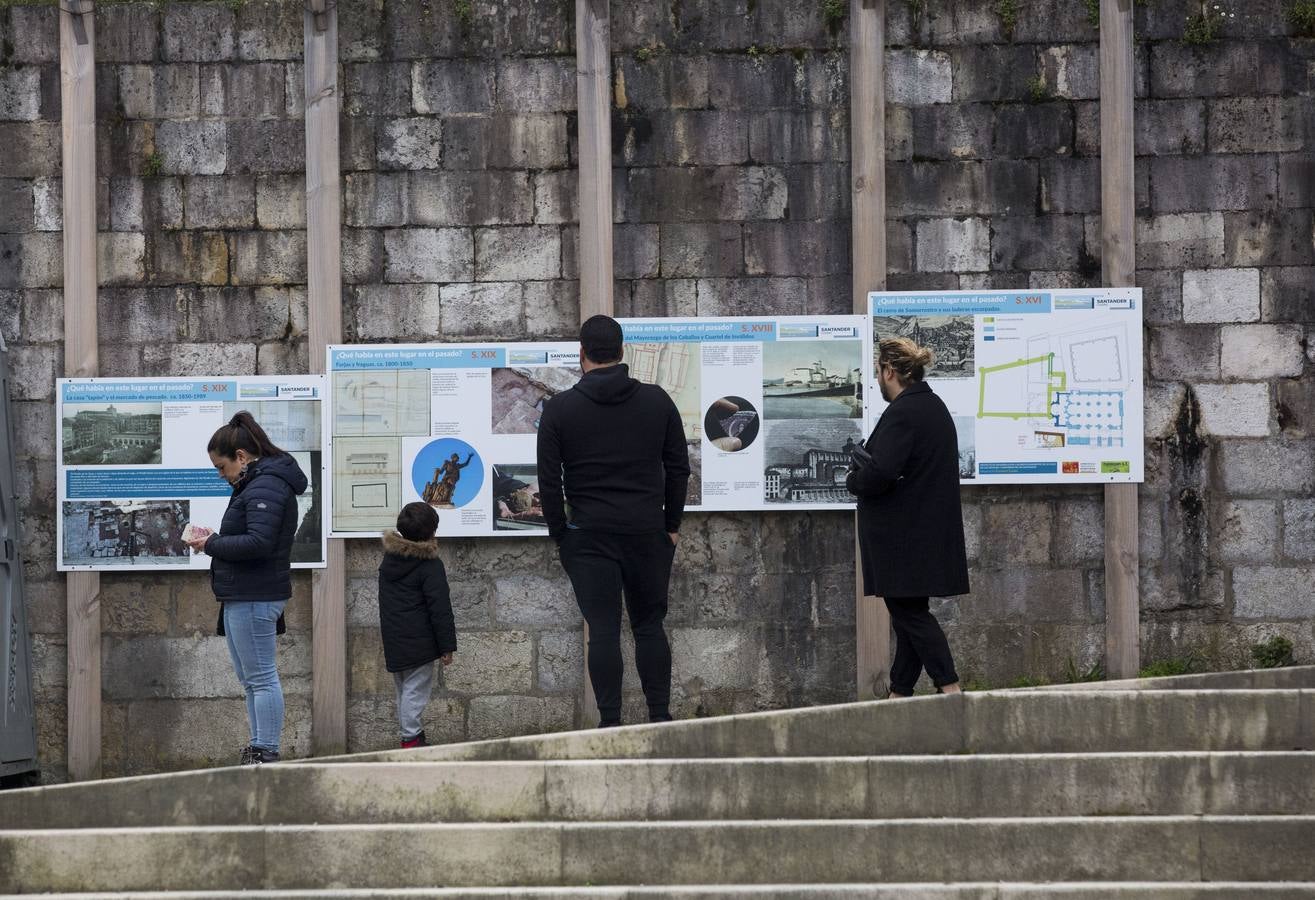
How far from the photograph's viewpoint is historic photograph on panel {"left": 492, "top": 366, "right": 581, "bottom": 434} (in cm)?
870

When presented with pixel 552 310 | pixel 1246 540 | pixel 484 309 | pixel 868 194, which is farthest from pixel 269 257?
pixel 1246 540

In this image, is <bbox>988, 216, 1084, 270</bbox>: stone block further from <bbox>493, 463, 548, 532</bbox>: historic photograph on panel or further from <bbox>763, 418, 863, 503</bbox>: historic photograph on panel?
<bbox>493, 463, 548, 532</bbox>: historic photograph on panel

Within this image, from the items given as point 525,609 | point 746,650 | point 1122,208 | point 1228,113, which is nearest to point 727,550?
point 746,650

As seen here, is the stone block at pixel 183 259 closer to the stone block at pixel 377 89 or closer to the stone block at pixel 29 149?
the stone block at pixel 29 149

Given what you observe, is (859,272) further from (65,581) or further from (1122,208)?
(65,581)

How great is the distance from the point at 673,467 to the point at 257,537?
1781mm

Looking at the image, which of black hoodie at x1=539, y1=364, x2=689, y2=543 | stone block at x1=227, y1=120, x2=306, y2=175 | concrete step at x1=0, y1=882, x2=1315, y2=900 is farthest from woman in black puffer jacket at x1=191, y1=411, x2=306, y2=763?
stone block at x1=227, y1=120, x2=306, y2=175

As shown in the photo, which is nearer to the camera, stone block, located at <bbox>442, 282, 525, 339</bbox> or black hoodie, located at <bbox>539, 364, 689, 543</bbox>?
black hoodie, located at <bbox>539, 364, 689, 543</bbox>

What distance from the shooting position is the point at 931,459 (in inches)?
269

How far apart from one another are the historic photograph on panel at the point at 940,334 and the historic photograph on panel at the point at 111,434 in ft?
12.3

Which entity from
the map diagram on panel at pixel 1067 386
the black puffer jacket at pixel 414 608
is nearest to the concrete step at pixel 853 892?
the black puffer jacket at pixel 414 608

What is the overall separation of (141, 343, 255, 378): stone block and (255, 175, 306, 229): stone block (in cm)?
66

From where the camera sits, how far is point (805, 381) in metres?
8.62

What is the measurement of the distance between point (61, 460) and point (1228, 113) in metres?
6.23
